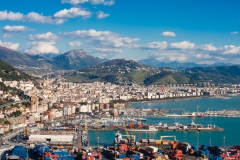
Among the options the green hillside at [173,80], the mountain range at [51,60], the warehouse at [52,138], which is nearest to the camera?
the warehouse at [52,138]

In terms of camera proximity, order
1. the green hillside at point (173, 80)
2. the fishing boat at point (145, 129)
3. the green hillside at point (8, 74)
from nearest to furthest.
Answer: the fishing boat at point (145, 129)
the green hillside at point (8, 74)
the green hillside at point (173, 80)

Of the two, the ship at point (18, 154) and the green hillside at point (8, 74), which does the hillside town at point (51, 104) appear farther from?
the ship at point (18, 154)

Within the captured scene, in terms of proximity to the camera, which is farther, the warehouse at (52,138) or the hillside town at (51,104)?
the hillside town at (51,104)

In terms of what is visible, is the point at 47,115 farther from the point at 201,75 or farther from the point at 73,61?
the point at 73,61

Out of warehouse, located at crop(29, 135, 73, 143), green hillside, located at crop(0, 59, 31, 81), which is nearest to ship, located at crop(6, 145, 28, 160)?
warehouse, located at crop(29, 135, 73, 143)

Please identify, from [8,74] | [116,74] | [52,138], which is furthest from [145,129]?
[116,74]

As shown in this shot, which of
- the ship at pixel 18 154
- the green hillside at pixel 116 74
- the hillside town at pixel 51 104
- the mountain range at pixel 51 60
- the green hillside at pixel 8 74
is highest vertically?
the mountain range at pixel 51 60

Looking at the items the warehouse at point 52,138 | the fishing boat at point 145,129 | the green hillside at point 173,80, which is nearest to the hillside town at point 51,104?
the warehouse at point 52,138

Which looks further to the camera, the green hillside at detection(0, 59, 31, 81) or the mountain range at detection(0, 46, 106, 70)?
the mountain range at detection(0, 46, 106, 70)

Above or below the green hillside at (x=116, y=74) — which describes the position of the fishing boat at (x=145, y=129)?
below

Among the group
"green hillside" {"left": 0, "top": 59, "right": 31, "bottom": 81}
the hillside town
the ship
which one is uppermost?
"green hillside" {"left": 0, "top": 59, "right": 31, "bottom": 81}

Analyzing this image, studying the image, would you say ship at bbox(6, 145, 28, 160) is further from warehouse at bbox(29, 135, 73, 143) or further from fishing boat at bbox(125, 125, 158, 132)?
fishing boat at bbox(125, 125, 158, 132)
